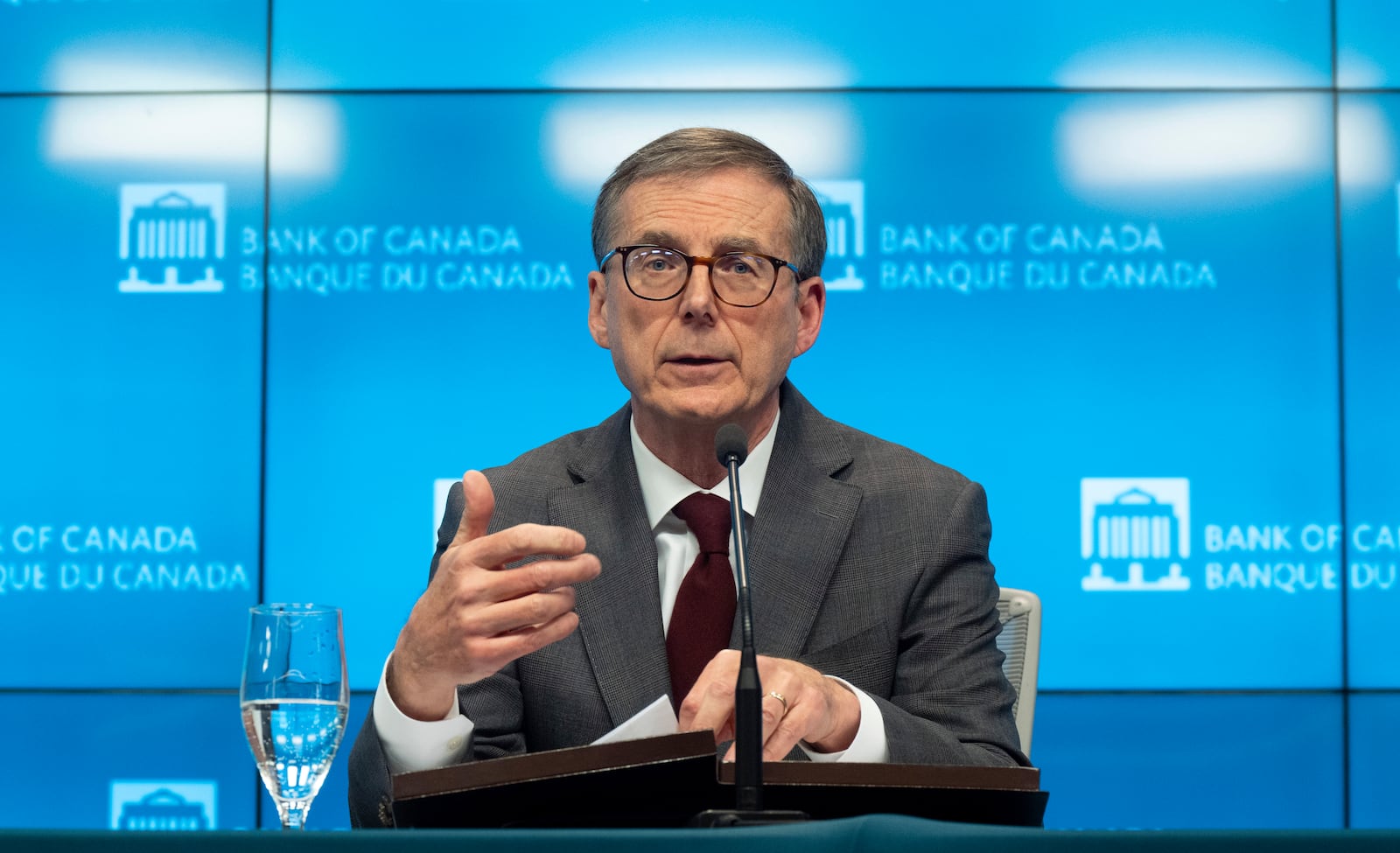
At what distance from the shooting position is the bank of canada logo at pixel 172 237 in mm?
3555

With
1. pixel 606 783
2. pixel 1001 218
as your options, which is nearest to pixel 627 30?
pixel 1001 218

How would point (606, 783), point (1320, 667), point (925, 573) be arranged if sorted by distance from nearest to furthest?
point (606, 783) < point (925, 573) < point (1320, 667)

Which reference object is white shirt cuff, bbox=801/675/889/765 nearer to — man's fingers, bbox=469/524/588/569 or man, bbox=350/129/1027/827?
man, bbox=350/129/1027/827

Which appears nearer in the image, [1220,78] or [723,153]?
[723,153]

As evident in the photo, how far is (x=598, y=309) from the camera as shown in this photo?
2.03 metres

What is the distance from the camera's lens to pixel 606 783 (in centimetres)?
103

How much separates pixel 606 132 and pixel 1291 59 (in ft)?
6.01

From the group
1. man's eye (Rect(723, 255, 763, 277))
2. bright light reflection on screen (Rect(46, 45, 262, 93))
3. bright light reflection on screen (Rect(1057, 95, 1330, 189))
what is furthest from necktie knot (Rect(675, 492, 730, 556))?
bright light reflection on screen (Rect(46, 45, 262, 93))

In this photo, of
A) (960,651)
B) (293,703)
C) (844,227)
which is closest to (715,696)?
(293,703)

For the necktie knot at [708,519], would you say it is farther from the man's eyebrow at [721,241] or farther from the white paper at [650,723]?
the white paper at [650,723]

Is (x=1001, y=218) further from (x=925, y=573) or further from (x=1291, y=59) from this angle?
(x=925, y=573)

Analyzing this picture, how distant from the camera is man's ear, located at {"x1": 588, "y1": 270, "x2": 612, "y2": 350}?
2010 millimetres

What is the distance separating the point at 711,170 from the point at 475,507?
720mm

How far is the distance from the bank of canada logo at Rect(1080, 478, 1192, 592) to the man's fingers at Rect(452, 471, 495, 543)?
7.92 feet
